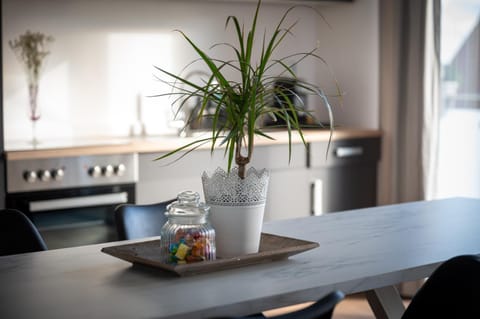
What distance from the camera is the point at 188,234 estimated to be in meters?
2.09

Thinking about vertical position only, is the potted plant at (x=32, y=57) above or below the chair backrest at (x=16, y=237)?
above

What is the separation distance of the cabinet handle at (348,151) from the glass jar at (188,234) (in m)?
2.69

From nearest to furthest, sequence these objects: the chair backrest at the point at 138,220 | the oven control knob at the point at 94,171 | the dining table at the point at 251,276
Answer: the dining table at the point at 251,276 → the chair backrest at the point at 138,220 → the oven control knob at the point at 94,171

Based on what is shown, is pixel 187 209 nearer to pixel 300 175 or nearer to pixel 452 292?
pixel 452 292

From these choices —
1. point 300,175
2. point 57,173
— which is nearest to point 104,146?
point 57,173

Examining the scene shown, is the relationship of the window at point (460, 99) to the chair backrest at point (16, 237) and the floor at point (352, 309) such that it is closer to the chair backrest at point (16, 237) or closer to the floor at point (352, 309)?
the floor at point (352, 309)

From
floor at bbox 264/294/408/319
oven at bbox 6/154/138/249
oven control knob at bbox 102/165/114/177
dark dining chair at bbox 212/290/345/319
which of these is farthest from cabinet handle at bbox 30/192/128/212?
dark dining chair at bbox 212/290/345/319

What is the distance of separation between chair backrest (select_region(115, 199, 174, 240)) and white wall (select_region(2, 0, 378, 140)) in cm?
178

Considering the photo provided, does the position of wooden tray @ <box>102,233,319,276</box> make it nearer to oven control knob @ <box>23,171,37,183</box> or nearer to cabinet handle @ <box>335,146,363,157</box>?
oven control knob @ <box>23,171,37,183</box>

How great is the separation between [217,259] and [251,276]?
128 mm

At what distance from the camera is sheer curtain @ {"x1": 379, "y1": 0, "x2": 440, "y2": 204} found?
454 cm

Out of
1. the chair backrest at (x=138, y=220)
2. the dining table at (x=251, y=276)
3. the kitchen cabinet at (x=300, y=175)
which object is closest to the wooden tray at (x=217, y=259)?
the dining table at (x=251, y=276)

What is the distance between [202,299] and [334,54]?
11.9 ft

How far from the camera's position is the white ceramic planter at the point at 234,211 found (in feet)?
7.18
